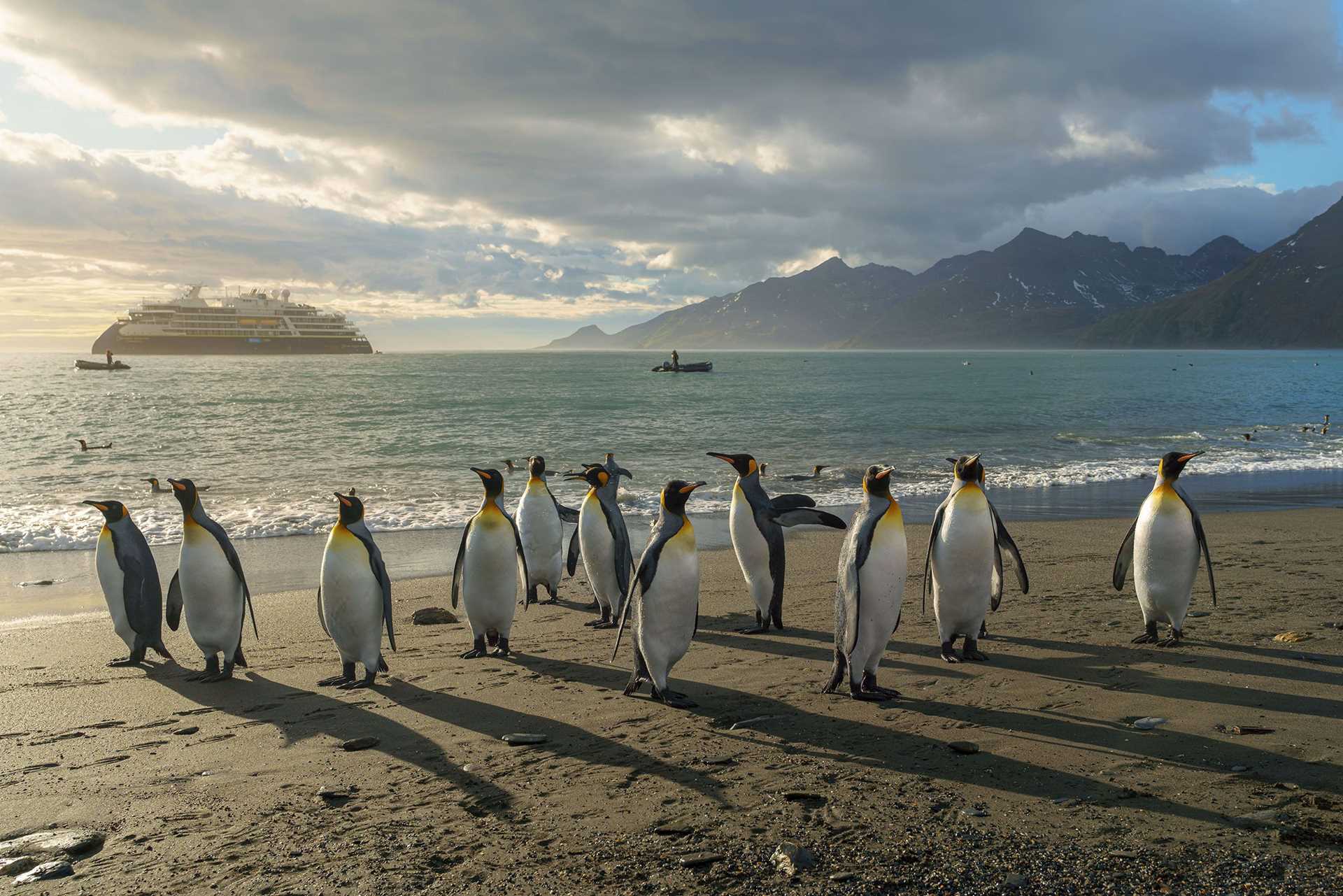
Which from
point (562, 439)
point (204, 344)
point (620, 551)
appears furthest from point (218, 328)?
point (620, 551)

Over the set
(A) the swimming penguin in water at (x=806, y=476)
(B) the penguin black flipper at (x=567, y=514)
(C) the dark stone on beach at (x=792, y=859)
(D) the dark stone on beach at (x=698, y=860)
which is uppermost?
(B) the penguin black flipper at (x=567, y=514)

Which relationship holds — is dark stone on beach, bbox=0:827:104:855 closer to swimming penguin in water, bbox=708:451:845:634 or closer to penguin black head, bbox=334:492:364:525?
penguin black head, bbox=334:492:364:525

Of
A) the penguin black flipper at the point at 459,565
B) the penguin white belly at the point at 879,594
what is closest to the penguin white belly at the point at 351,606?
the penguin black flipper at the point at 459,565

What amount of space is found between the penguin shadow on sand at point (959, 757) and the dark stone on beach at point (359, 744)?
5.07 feet

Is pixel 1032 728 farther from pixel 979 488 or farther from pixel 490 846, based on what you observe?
pixel 490 846

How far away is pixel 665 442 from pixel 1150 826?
77.0ft

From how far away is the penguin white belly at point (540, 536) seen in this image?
826 centimetres

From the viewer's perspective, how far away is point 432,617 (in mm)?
7441

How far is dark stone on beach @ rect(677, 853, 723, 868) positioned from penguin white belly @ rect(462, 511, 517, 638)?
339 cm

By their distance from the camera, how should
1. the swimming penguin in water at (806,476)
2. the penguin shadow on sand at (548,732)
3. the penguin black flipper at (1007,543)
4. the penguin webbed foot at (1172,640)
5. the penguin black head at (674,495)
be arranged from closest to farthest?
the penguin shadow on sand at (548,732), the penguin black head at (674,495), the penguin webbed foot at (1172,640), the penguin black flipper at (1007,543), the swimming penguin in water at (806,476)

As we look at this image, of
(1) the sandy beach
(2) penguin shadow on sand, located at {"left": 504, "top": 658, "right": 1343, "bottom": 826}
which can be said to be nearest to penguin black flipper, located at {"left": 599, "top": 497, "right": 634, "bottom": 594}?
(1) the sandy beach

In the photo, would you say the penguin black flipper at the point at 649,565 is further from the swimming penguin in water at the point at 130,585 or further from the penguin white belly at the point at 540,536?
the swimming penguin in water at the point at 130,585

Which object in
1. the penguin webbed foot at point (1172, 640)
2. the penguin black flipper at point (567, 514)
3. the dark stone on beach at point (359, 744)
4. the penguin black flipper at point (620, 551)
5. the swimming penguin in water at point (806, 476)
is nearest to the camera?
the dark stone on beach at point (359, 744)

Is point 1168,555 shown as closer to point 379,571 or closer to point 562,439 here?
point 379,571
